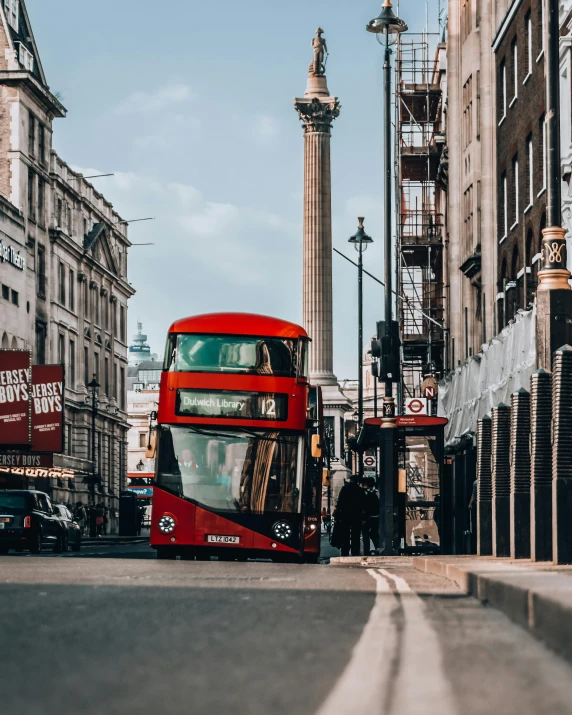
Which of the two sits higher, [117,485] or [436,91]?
[436,91]

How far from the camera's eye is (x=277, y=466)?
2498 centimetres

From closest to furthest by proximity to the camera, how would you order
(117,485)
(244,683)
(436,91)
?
(244,683), (436,91), (117,485)

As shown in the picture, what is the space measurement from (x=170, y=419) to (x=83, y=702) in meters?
19.9

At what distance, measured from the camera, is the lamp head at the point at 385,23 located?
106 feet

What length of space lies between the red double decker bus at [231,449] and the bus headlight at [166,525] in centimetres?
2

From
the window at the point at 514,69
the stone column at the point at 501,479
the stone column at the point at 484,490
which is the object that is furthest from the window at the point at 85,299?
the stone column at the point at 501,479

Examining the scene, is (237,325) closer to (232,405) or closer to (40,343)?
(232,405)

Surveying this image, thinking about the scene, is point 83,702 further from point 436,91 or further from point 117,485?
point 117,485

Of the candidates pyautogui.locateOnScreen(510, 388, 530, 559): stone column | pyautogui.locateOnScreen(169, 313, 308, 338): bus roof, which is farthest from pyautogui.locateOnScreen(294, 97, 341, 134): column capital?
pyautogui.locateOnScreen(510, 388, 530, 559): stone column

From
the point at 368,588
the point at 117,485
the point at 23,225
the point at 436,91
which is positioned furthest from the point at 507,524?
the point at 117,485

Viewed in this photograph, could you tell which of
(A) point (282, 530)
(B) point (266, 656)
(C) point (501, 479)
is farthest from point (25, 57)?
(B) point (266, 656)

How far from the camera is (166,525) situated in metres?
25.0

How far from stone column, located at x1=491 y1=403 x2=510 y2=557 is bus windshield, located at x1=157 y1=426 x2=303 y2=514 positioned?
414 centimetres

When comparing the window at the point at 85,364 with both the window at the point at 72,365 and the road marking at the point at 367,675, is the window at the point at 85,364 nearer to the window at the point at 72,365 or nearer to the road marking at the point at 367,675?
the window at the point at 72,365
